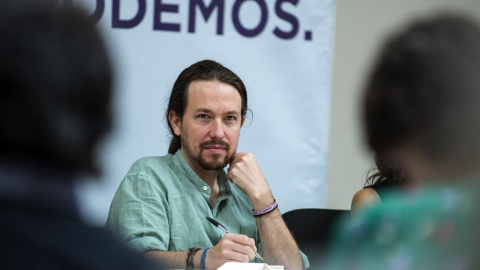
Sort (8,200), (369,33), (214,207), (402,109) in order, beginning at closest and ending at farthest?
(8,200) → (402,109) → (214,207) → (369,33)

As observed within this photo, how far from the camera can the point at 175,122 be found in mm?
3090

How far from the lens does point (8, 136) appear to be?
0.84m

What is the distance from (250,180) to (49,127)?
2139 millimetres

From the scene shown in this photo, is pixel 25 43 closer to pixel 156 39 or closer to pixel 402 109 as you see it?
pixel 402 109

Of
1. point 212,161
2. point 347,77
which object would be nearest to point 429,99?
point 212,161

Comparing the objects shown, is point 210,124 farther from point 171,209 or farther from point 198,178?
point 171,209

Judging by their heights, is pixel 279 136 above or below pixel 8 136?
below

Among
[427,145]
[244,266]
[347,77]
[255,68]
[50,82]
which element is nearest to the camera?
[50,82]

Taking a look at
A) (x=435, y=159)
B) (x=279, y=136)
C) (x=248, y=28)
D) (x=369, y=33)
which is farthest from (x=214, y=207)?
(x=435, y=159)

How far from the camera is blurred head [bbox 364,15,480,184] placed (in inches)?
34.4

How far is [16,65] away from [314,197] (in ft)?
9.67

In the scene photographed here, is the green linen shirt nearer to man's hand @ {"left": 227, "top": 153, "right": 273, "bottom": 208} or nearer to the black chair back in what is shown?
man's hand @ {"left": 227, "top": 153, "right": 273, "bottom": 208}

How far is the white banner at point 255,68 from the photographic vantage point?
11.4 ft

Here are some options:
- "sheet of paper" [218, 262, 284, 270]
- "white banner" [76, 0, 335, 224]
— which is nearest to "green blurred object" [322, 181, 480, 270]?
"sheet of paper" [218, 262, 284, 270]
